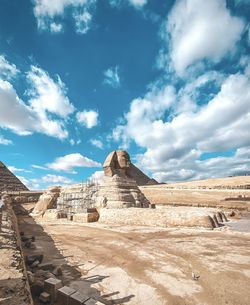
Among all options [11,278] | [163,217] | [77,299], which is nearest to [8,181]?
[163,217]

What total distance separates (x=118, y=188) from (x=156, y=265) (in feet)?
33.7

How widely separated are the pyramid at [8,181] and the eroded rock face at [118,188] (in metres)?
36.6

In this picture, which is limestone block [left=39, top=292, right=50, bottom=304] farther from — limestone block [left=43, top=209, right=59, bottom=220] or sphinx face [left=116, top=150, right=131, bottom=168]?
limestone block [left=43, top=209, right=59, bottom=220]

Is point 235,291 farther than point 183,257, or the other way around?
point 183,257

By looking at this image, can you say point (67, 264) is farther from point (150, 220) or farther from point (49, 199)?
point (49, 199)

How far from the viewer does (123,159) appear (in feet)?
62.4

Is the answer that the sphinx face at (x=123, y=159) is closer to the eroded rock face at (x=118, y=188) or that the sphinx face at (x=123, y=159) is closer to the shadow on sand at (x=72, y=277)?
the eroded rock face at (x=118, y=188)

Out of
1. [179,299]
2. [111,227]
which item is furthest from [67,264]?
[111,227]

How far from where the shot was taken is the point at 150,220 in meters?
13.7

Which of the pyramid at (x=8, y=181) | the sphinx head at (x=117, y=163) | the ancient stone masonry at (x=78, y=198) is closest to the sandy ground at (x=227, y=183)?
the sphinx head at (x=117, y=163)

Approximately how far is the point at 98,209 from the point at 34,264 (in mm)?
10722

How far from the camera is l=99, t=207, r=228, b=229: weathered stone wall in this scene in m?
12.6

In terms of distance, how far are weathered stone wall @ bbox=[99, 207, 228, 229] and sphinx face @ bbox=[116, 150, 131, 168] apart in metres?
4.36

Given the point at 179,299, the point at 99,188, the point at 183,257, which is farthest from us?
the point at 99,188
